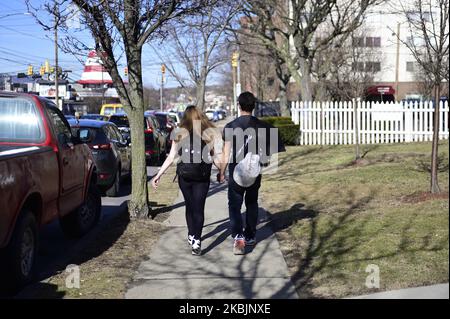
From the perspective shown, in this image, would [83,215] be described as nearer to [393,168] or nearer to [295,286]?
[295,286]

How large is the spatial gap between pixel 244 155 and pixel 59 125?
250 centimetres

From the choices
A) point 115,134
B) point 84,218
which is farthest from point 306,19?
point 84,218

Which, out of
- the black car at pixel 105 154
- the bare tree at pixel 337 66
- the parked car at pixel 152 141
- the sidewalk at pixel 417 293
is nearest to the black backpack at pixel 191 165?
the sidewalk at pixel 417 293

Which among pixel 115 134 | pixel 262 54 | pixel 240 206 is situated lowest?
pixel 240 206

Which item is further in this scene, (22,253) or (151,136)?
(151,136)

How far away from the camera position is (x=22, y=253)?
5738mm

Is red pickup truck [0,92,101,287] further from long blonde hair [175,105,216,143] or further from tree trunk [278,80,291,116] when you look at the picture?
tree trunk [278,80,291,116]

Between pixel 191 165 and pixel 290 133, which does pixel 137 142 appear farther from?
pixel 290 133

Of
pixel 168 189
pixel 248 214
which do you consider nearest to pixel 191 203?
pixel 248 214

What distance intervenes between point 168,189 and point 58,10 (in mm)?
5658

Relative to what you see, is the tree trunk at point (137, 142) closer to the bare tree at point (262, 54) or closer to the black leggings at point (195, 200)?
the black leggings at point (195, 200)

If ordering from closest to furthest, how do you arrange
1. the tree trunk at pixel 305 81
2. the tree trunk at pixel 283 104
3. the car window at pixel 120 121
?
the car window at pixel 120 121 → the tree trunk at pixel 305 81 → the tree trunk at pixel 283 104

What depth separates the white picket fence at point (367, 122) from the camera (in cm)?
2277

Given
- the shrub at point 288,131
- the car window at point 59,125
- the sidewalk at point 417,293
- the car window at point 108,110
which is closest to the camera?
the sidewalk at point 417,293
